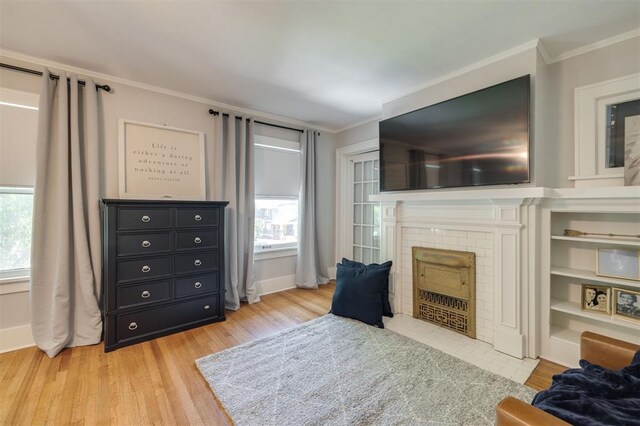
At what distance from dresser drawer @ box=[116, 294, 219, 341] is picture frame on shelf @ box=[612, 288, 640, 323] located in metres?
3.39

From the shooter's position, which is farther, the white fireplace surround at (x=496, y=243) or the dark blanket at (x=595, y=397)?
the white fireplace surround at (x=496, y=243)

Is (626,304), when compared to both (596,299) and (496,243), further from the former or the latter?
(496,243)

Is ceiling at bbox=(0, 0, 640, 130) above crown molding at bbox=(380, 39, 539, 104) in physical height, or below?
above

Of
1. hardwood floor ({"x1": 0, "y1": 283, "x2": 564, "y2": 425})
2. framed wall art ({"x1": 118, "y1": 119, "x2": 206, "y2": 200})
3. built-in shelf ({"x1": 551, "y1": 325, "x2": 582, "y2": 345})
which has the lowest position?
hardwood floor ({"x1": 0, "y1": 283, "x2": 564, "y2": 425})

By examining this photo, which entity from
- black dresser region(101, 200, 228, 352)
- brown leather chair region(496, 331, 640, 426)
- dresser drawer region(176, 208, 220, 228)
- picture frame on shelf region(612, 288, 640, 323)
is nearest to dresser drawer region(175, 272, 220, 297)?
black dresser region(101, 200, 228, 352)

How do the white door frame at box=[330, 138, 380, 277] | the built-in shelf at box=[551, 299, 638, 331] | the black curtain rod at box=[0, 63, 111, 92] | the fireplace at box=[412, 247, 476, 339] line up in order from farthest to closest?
the white door frame at box=[330, 138, 380, 277]
the fireplace at box=[412, 247, 476, 339]
the black curtain rod at box=[0, 63, 111, 92]
the built-in shelf at box=[551, 299, 638, 331]

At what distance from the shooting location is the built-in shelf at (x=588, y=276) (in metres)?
1.80

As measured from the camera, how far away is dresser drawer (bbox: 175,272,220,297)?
260cm

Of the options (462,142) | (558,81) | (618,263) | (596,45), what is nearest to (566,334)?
(618,263)

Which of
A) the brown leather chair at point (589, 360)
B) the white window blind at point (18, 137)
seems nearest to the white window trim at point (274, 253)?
the white window blind at point (18, 137)

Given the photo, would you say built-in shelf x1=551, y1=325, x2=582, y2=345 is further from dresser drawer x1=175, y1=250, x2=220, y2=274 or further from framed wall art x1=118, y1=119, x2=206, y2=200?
framed wall art x1=118, y1=119, x2=206, y2=200

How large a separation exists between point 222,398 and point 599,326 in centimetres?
281

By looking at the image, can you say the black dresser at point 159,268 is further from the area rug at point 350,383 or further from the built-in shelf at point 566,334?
the built-in shelf at point 566,334

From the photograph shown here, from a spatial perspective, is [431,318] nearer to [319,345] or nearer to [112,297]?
[319,345]
